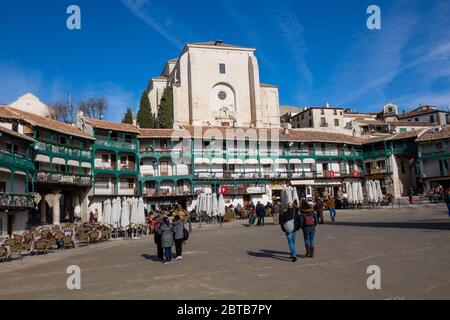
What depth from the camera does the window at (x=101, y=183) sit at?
Result: 139ft

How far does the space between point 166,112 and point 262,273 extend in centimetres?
5434

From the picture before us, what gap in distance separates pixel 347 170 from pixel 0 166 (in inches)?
1700

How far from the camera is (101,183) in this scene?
43000mm

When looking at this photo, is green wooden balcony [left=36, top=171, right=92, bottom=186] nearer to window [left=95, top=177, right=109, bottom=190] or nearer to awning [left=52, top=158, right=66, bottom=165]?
awning [left=52, top=158, right=66, bottom=165]

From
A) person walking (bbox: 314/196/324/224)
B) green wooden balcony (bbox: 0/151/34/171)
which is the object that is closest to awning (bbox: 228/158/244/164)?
green wooden balcony (bbox: 0/151/34/171)

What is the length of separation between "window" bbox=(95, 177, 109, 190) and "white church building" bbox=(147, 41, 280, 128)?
22.6 meters

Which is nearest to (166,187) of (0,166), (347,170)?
(0,166)

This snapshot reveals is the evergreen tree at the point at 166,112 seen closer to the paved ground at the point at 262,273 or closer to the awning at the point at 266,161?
the awning at the point at 266,161

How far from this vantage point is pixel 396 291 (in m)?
7.00

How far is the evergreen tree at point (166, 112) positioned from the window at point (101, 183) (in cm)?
1890

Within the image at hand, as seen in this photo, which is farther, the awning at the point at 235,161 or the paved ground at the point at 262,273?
the awning at the point at 235,161

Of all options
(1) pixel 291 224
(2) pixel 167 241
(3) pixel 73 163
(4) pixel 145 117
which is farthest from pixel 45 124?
(1) pixel 291 224

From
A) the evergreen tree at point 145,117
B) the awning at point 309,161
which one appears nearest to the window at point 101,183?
the evergreen tree at point 145,117

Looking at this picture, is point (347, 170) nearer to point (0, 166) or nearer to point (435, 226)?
point (435, 226)
